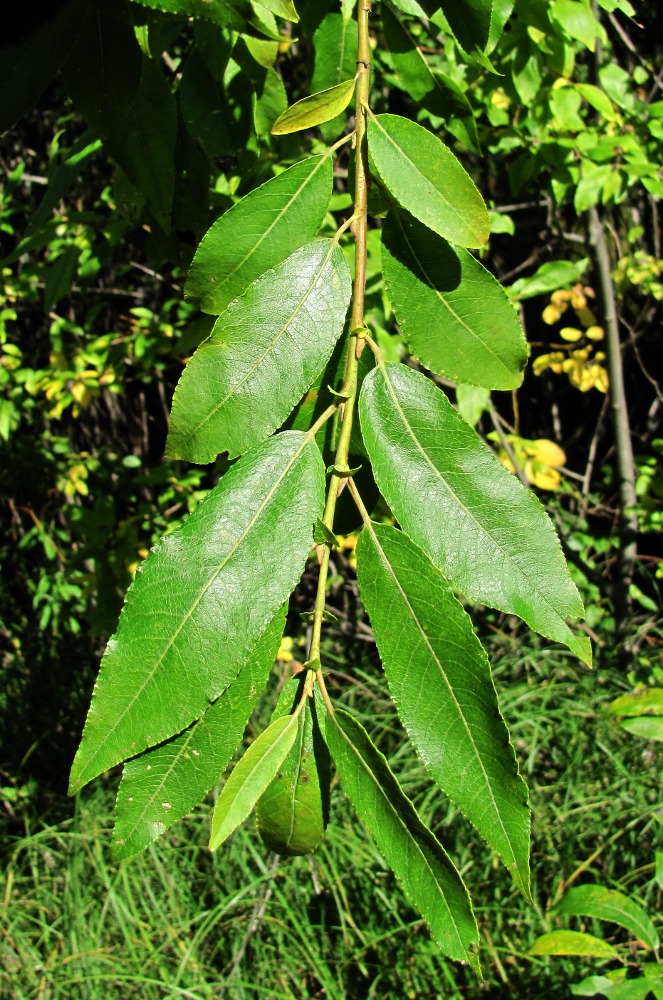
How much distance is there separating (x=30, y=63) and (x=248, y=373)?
0.29 m

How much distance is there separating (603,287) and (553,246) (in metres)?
0.70

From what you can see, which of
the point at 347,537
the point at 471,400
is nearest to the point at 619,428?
the point at 471,400

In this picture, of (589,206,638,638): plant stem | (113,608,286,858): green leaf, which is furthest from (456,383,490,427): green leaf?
(113,608,286,858): green leaf

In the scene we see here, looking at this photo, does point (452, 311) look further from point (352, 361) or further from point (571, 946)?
point (571, 946)

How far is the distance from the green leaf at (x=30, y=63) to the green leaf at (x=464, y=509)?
0.33 metres

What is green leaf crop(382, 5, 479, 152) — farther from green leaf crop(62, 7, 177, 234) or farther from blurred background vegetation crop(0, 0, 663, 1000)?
green leaf crop(62, 7, 177, 234)

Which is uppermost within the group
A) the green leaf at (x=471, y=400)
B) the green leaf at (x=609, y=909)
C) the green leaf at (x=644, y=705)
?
the green leaf at (x=471, y=400)

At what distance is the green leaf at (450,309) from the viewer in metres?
0.69

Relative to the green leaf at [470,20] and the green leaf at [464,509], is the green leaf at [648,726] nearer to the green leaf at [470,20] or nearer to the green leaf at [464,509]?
the green leaf at [464,509]

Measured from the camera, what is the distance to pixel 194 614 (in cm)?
56

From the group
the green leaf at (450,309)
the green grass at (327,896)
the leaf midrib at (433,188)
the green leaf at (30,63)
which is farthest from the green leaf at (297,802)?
the green grass at (327,896)

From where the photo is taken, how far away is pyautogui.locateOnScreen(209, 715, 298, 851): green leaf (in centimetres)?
61

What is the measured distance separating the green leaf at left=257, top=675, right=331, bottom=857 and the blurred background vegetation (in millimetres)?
683

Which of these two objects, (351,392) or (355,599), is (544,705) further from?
(351,392)
